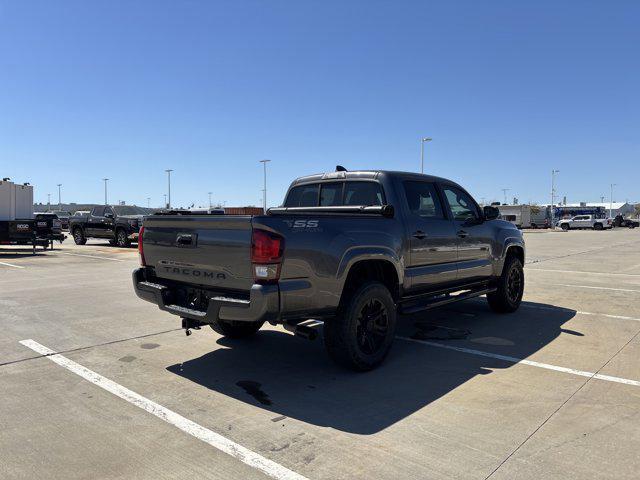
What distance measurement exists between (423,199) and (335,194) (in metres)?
1.05

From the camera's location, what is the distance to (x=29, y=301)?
8539 millimetres

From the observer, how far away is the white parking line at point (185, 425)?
9.80 ft

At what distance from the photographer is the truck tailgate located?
13.8 feet

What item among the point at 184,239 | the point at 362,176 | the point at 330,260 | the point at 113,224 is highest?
the point at 362,176

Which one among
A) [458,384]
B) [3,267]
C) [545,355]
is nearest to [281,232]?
[458,384]

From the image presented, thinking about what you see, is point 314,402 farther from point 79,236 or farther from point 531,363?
point 79,236

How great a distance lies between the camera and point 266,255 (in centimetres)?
402

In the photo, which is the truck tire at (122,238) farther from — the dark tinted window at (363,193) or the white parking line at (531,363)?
the white parking line at (531,363)

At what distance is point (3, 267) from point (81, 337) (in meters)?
10.2

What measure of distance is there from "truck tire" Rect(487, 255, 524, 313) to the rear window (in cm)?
303

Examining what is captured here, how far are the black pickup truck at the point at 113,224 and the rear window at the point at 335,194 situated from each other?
17223mm

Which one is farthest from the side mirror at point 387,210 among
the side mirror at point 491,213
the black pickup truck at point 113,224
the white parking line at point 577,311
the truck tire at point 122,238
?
the truck tire at point 122,238

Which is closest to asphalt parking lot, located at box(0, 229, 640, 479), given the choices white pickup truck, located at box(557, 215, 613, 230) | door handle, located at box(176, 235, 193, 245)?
door handle, located at box(176, 235, 193, 245)

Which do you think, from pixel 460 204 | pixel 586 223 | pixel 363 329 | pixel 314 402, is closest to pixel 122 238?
pixel 460 204
